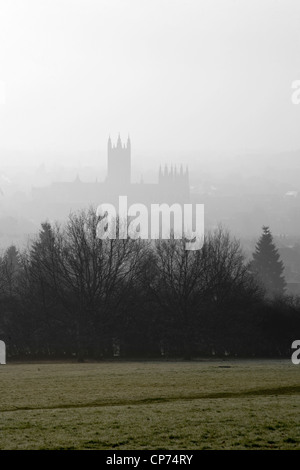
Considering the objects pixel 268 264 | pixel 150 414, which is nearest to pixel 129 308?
pixel 150 414

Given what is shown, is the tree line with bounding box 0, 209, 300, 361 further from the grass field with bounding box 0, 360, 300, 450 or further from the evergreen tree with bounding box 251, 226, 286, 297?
the evergreen tree with bounding box 251, 226, 286, 297

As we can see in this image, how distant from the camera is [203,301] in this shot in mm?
75812

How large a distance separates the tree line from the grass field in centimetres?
3509

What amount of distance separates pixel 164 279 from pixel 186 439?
2346 inches

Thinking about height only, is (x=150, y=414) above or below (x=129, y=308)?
below

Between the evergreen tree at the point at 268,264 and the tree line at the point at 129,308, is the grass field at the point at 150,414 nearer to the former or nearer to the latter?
the tree line at the point at 129,308

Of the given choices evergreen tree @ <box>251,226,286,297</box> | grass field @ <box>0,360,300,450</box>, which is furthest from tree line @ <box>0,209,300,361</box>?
evergreen tree @ <box>251,226,286,297</box>

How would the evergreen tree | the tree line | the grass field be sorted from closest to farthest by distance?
the grass field < the tree line < the evergreen tree

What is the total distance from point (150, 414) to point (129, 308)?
51.8m

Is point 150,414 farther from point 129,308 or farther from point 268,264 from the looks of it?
point 268,264

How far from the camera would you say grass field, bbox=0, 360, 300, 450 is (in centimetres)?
1755

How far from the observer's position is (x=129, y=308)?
7331 centimetres

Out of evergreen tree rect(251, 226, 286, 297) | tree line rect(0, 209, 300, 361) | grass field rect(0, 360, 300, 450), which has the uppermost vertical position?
evergreen tree rect(251, 226, 286, 297)
